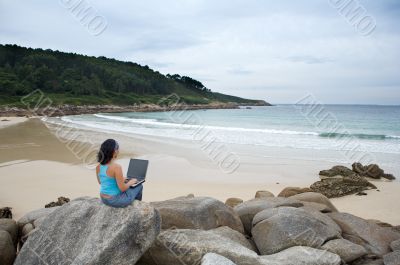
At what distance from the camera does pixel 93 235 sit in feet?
16.0

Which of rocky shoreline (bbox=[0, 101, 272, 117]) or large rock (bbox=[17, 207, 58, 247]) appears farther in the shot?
rocky shoreline (bbox=[0, 101, 272, 117])

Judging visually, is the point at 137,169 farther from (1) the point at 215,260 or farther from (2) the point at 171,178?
(2) the point at 171,178

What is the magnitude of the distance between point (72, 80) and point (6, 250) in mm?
99798

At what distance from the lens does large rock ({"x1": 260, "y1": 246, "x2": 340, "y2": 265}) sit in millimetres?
5188

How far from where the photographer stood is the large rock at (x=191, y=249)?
5.12 meters

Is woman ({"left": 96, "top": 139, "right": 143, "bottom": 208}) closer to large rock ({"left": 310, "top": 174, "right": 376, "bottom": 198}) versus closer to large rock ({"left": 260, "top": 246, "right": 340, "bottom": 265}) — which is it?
large rock ({"left": 260, "top": 246, "right": 340, "bottom": 265})

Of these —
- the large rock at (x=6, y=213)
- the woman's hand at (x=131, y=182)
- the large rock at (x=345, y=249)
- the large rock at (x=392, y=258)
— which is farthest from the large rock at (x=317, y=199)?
the large rock at (x=6, y=213)

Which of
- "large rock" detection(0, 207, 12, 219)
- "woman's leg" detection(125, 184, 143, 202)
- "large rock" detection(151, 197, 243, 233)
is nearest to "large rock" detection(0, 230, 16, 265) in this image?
"woman's leg" detection(125, 184, 143, 202)

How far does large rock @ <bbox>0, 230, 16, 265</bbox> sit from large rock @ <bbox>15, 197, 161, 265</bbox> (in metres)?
0.56

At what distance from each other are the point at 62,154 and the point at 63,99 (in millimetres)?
69595

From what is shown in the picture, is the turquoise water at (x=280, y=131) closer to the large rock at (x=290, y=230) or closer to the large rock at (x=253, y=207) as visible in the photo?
the large rock at (x=253, y=207)

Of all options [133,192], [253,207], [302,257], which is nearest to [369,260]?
[302,257]

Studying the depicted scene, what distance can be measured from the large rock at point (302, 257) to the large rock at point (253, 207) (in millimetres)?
1595

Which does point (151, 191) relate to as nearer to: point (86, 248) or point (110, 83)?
point (86, 248)
